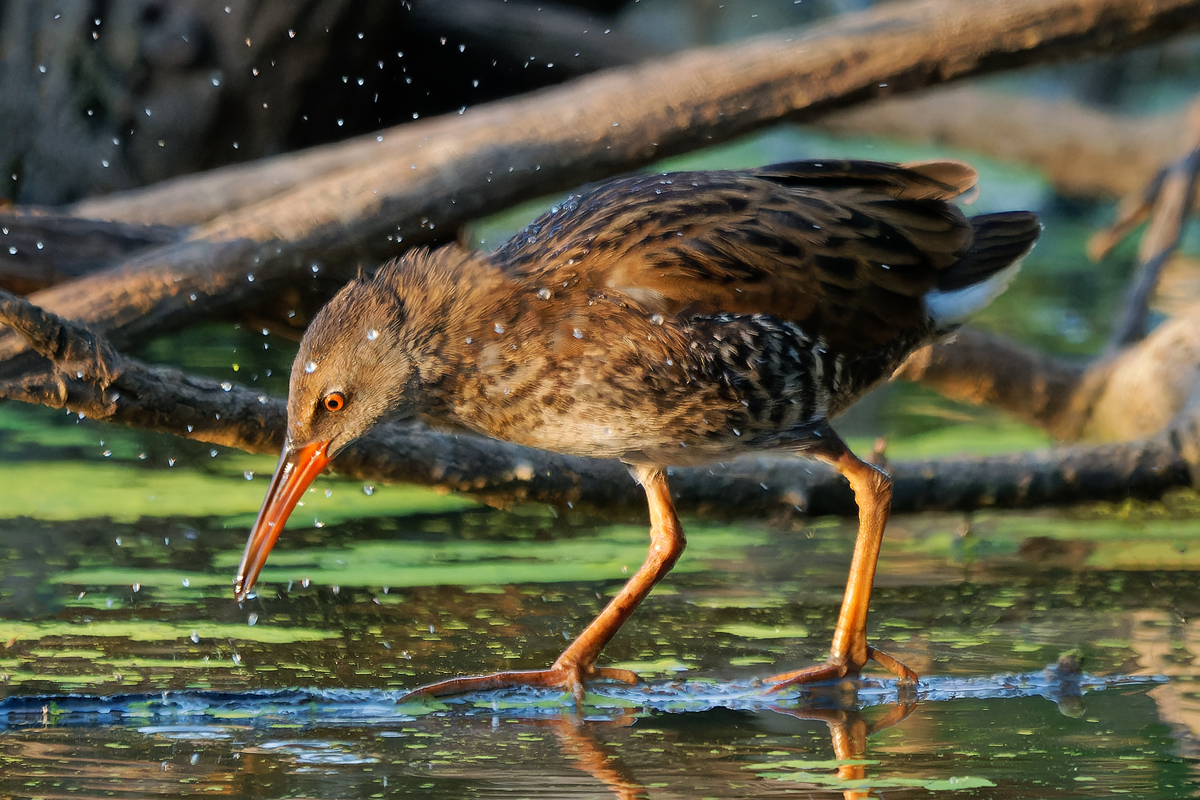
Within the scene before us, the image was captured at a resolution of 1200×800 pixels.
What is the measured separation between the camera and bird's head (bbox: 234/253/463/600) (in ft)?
11.9

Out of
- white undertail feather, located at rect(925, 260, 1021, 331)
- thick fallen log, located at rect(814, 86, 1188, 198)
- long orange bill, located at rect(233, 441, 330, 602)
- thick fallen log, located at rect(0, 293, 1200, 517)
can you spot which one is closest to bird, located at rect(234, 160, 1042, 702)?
long orange bill, located at rect(233, 441, 330, 602)

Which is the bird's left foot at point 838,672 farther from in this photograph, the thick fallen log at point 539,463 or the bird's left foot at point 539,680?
the thick fallen log at point 539,463

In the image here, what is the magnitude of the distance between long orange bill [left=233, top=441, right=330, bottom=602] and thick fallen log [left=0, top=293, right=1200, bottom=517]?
0.43 metres

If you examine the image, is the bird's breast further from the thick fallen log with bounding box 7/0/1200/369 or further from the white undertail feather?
the thick fallen log with bounding box 7/0/1200/369

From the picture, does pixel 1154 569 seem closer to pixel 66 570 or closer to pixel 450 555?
pixel 450 555

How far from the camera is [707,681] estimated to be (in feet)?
12.1

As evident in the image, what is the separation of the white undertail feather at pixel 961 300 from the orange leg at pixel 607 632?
35.5 inches

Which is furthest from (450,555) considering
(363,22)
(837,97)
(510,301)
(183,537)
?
(363,22)

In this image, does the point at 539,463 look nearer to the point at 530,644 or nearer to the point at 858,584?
the point at 530,644

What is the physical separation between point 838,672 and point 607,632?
590mm

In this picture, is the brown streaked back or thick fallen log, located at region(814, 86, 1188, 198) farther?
thick fallen log, located at region(814, 86, 1188, 198)

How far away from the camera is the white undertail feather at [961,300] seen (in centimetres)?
432

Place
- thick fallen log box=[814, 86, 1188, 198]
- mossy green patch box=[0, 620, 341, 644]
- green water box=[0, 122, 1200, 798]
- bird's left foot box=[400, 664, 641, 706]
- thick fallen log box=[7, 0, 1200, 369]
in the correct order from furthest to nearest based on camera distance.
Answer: thick fallen log box=[814, 86, 1188, 198] → thick fallen log box=[7, 0, 1200, 369] → mossy green patch box=[0, 620, 341, 644] → bird's left foot box=[400, 664, 641, 706] → green water box=[0, 122, 1200, 798]

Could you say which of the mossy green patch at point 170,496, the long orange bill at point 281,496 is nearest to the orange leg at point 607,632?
the long orange bill at point 281,496
